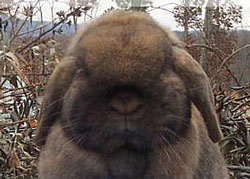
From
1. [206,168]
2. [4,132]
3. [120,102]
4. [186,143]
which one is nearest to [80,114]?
[120,102]

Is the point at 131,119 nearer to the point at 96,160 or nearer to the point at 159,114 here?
the point at 159,114

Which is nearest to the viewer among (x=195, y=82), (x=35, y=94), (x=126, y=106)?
(x=126, y=106)

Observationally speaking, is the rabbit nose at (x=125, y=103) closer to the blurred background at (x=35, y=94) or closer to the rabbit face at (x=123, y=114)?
the rabbit face at (x=123, y=114)

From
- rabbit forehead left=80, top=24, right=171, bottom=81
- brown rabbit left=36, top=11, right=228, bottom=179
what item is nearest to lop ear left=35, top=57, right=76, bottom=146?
brown rabbit left=36, top=11, right=228, bottom=179

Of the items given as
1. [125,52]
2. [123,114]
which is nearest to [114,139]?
[123,114]

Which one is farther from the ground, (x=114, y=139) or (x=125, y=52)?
(x=125, y=52)

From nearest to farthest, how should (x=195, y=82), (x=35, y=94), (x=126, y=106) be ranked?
(x=126, y=106)
(x=195, y=82)
(x=35, y=94)

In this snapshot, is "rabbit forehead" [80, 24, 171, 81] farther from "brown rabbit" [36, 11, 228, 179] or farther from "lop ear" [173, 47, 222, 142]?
"lop ear" [173, 47, 222, 142]

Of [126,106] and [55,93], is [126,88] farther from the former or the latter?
[55,93]
